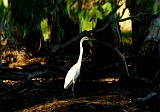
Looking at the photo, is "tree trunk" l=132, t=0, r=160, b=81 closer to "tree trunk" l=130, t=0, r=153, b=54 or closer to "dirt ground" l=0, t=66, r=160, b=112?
"tree trunk" l=130, t=0, r=153, b=54

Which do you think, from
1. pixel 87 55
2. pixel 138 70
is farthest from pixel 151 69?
pixel 87 55

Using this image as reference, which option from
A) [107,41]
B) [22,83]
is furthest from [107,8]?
[107,41]

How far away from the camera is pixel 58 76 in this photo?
406 inches

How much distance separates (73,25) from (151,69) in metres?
5.32

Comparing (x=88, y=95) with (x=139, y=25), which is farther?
(x=139, y=25)

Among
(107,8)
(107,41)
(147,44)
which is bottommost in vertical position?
(147,44)

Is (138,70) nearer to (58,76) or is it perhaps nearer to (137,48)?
(137,48)

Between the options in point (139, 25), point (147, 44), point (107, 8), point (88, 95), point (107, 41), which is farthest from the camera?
point (107, 41)

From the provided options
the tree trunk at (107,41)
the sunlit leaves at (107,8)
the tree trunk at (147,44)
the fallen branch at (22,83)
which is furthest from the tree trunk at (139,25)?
the sunlit leaves at (107,8)

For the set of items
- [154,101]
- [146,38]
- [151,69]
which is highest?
[146,38]

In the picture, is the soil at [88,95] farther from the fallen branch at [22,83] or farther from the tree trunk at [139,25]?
the tree trunk at [139,25]

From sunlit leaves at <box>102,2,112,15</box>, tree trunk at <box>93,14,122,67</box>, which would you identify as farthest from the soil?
sunlit leaves at <box>102,2,112,15</box>

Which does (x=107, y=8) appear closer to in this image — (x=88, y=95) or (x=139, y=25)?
(x=88, y=95)

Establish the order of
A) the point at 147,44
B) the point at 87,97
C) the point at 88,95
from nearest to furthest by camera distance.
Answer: the point at 87,97 → the point at 88,95 → the point at 147,44
